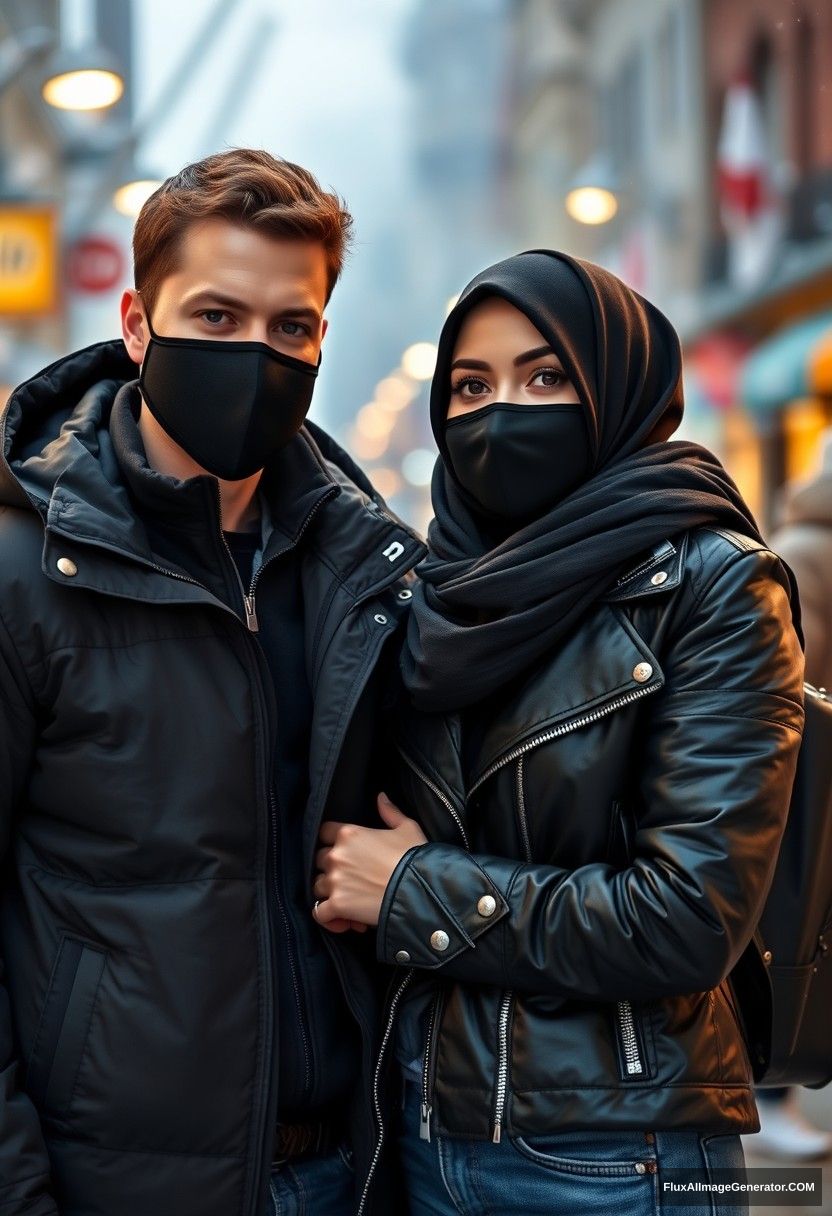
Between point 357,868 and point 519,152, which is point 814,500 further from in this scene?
point 519,152

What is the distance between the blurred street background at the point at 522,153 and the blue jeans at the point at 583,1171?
4.11 feet

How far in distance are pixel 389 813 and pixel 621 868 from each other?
15.3 inches

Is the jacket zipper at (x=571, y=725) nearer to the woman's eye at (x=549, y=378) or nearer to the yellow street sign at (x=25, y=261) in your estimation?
the woman's eye at (x=549, y=378)

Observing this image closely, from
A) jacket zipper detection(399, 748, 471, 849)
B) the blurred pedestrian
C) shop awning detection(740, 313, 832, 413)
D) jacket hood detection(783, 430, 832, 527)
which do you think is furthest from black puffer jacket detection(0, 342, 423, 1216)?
shop awning detection(740, 313, 832, 413)

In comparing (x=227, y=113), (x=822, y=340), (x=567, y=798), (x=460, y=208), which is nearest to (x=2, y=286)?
(x=227, y=113)

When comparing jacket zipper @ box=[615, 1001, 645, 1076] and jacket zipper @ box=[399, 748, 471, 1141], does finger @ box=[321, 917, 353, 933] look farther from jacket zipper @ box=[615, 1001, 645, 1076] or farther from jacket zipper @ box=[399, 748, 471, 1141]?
jacket zipper @ box=[615, 1001, 645, 1076]

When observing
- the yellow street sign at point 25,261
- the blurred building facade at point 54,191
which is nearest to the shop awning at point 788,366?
the blurred building facade at point 54,191

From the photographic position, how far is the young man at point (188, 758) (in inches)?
80.7

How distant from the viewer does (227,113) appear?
42.3ft

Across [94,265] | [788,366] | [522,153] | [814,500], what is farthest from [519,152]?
[814,500]

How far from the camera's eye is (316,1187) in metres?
2.25

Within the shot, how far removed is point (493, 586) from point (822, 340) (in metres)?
11.0

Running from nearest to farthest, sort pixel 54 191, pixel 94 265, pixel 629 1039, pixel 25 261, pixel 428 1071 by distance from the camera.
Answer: pixel 629 1039
pixel 428 1071
pixel 25 261
pixel 94 265
pixel 54 191

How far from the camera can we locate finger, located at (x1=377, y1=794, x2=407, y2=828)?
7.25ft
